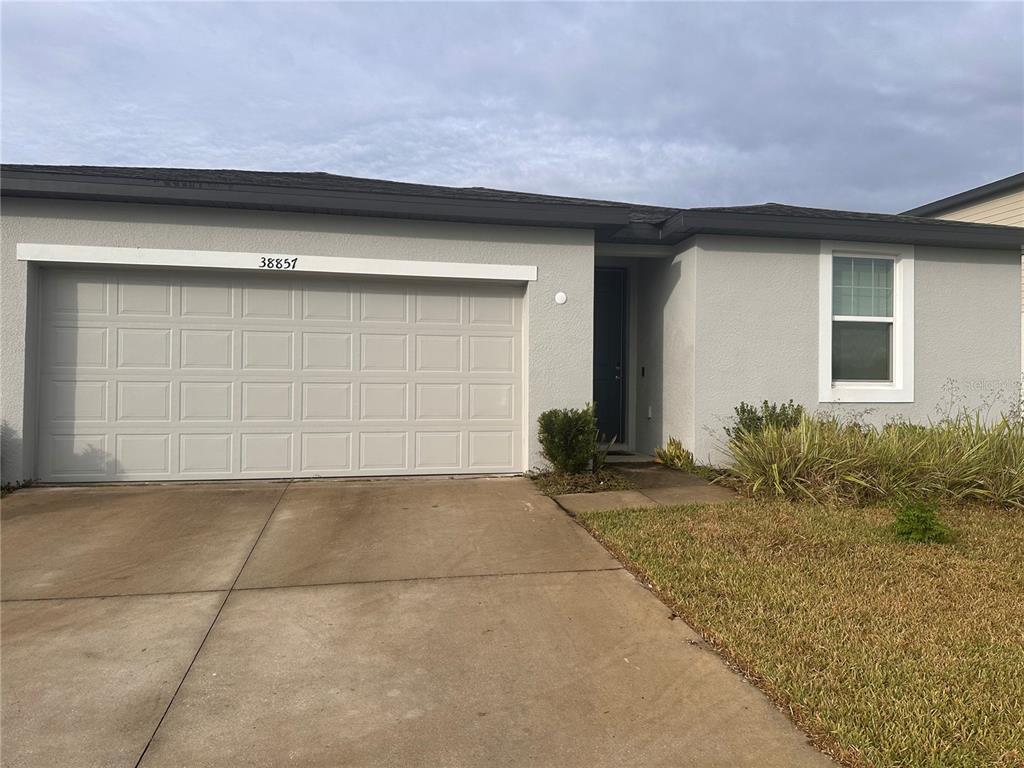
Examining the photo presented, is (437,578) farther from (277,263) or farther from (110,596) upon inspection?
(277,263)

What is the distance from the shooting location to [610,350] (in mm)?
10547

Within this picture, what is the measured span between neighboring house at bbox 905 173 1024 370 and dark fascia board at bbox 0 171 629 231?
9998 mm

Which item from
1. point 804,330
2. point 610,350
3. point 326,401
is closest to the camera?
point 326,401

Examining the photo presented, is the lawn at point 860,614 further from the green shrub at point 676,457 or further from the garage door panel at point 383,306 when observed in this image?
the garage door panel at point 383,306

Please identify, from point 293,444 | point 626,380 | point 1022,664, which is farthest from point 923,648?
point 626,380

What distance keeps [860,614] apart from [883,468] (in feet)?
11.6

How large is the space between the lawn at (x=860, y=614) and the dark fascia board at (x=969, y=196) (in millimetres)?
10191

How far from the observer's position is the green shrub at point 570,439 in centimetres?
762

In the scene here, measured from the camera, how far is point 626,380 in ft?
34.4

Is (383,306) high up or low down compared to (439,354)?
up

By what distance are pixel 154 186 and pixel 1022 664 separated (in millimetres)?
8111

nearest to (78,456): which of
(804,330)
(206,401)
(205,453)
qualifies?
(205,453)

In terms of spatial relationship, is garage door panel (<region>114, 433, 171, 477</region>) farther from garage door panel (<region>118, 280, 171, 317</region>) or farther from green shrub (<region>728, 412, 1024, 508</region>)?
green shrub (<region>728, 412, 1024, 508</region>)

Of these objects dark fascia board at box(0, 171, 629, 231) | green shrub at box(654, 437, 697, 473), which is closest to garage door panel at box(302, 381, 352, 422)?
dark fascia board at box(0, 171, 629, 231)
